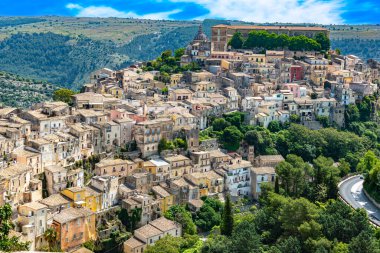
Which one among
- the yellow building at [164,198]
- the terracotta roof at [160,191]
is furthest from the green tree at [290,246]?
the terracotta roof at [160,191]

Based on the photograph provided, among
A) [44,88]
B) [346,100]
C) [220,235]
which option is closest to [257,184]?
[220,235]

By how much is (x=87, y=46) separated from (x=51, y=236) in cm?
11233

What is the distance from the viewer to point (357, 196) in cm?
4912

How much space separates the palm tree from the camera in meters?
42.8

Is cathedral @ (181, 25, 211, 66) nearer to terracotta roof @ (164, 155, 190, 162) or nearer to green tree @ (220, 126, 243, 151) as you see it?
green tree @ (220, 126, 243, 151)

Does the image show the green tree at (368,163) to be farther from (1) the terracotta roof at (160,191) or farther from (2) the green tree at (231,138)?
(1) the terracotta roof at (160,191)

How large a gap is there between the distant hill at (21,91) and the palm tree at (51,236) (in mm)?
47086

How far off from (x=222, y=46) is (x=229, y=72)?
43.6 feet

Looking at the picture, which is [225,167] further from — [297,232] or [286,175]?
[297,232]

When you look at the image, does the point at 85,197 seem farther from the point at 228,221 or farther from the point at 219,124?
the point at 219,124

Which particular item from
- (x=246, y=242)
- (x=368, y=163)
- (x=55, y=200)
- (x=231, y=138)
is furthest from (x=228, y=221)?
(x=368, y=163)

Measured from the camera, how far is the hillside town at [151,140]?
45469mm

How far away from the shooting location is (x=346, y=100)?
72.2 metres

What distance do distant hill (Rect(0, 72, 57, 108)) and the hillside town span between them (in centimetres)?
1701
